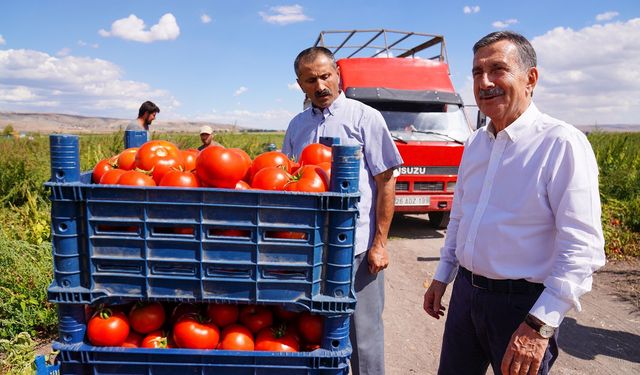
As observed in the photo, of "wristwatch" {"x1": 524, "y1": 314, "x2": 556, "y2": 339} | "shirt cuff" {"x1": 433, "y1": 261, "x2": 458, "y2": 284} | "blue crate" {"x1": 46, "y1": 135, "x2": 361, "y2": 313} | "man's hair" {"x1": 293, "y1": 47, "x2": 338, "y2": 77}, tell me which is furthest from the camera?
"man's hair" {"x1": 293, "y1": 47, "x2": 338, "y2": 77}

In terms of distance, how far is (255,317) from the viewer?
179 cm

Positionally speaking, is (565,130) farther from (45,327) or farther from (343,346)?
(45,327)

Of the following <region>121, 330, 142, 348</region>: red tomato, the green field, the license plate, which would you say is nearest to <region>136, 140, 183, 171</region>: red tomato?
<region>121, 330, 142, 348</region>: red tomato

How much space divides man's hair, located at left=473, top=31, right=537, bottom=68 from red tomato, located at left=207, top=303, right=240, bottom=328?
1.59 metres

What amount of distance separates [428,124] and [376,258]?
566cm

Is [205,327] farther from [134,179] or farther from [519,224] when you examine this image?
[519,224]

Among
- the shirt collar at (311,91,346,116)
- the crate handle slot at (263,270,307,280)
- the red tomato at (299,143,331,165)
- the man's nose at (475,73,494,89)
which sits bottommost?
the crate handle slot at (263,270,307,280)

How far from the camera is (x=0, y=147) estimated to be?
8.90 meters

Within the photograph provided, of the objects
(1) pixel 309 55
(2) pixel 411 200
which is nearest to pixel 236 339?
(1) pixel 309 55

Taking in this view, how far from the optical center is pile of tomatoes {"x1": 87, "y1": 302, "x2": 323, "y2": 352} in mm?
1674

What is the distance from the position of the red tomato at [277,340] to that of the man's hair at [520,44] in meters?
1.52

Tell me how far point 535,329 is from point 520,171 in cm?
65

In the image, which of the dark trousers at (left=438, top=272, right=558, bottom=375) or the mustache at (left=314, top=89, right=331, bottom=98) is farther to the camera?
the mustache at (left=314, top=89, right=331, bottom=98)

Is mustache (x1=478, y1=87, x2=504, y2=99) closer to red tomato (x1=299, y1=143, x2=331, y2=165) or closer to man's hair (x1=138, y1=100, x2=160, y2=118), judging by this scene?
red tomato (x1=299, y1=143, x2=331, y2=165)
